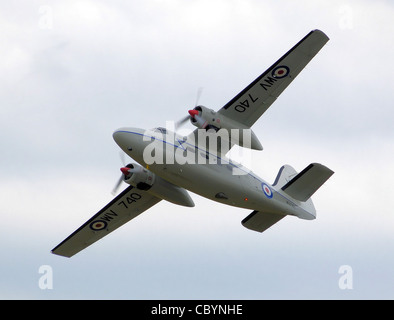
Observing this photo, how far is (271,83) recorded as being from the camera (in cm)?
2712

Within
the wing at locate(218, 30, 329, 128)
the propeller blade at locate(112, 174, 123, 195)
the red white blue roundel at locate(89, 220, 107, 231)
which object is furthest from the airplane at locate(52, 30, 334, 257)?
the red white blue roundel at locate(89, 220, 107, 231)

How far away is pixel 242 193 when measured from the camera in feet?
91.8

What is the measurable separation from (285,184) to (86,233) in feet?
28.5

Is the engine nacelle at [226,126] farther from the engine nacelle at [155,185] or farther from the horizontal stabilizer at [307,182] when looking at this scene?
the engine nacelle at [155,185]

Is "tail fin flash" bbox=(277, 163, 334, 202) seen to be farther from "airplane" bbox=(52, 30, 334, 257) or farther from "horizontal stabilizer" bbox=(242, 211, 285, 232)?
"horizontal stabilizer" bbox=(242, 211, 285, 232)

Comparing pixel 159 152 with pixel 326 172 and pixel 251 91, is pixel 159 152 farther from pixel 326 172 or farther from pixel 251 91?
pixel 326 172

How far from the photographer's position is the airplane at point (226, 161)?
1048 inches

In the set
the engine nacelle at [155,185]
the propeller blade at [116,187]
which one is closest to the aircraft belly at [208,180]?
the engine nacelle at [155,185]

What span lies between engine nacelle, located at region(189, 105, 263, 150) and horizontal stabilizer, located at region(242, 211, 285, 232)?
3.65m

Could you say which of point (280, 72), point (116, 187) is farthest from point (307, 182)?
point (116, 187)

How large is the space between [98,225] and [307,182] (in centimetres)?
901

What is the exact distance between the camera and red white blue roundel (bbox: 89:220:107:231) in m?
31.3
